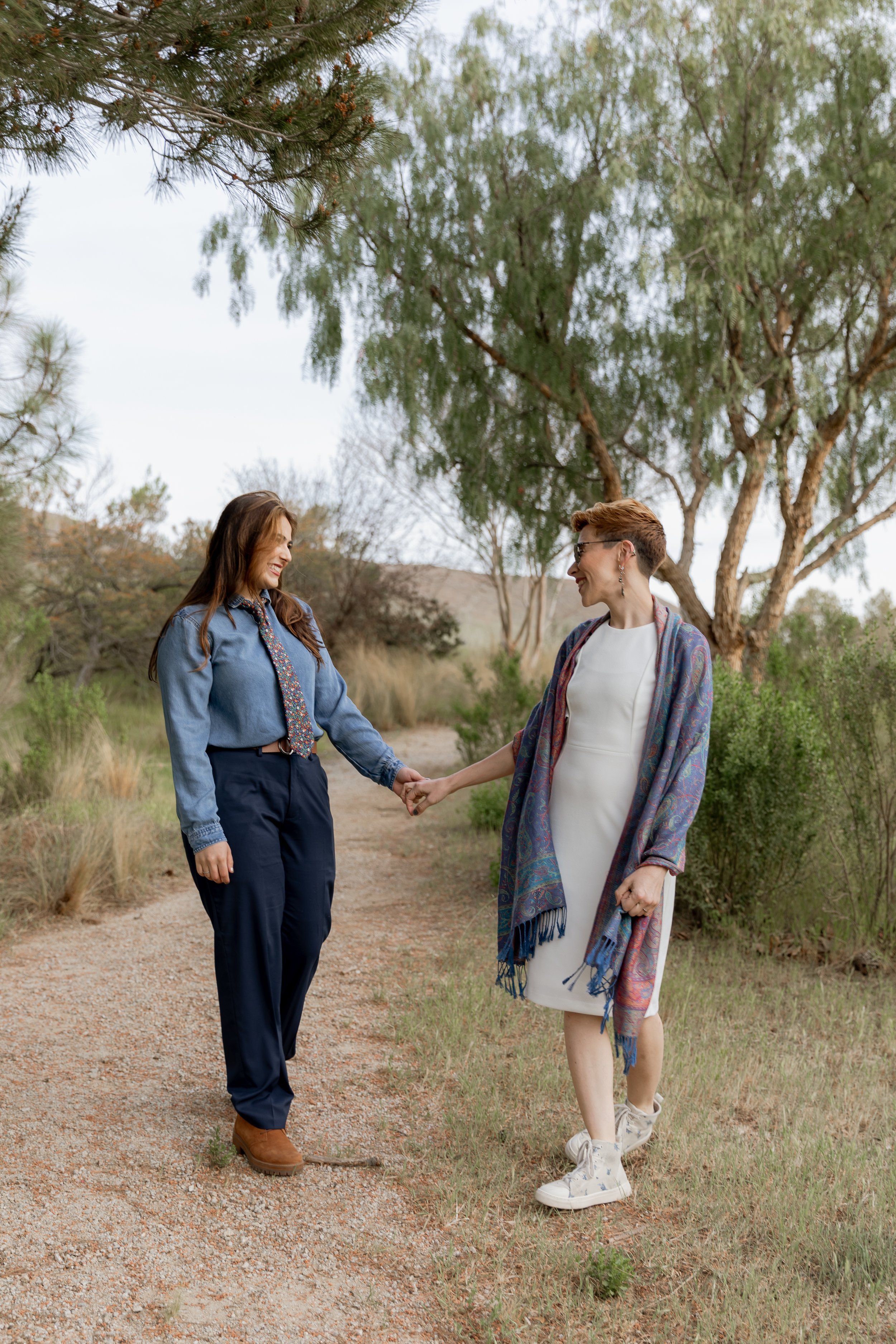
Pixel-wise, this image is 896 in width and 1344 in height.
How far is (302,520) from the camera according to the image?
17.1m

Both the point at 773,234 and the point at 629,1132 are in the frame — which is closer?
the point at 629,1132

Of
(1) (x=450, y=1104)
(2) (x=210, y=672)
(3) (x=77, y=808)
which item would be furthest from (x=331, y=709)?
(3) (x=77, y=808)

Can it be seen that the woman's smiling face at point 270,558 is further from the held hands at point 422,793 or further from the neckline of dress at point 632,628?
the neckline of dress at point 632,628

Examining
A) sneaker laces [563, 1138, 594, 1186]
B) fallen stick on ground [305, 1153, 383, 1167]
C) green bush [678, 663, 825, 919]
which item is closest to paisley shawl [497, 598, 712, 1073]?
sneaker laces [563, 1138, 594, 1186]

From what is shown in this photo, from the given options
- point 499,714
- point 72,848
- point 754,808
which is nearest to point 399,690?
point 499,714

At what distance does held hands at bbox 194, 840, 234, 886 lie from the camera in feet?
8.70

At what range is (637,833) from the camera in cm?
253

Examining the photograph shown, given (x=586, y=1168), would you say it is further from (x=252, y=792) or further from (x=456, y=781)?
(x=252, y=792)

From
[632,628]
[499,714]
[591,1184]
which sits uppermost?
[632,628]

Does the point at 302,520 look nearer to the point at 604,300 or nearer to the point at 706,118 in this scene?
the point at 604,300

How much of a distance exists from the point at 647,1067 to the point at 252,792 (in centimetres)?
129

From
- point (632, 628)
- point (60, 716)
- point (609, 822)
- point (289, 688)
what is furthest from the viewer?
point (60, 716)

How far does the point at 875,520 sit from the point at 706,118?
12.8 ft

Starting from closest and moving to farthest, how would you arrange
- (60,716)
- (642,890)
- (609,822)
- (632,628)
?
(642,890)
(609,822)
(632,628)
(60,716)
